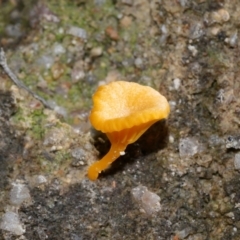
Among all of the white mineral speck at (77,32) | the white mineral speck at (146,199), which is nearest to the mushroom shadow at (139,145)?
the white mineral speck at (146,199)

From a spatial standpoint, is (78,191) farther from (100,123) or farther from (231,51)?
(231,51)

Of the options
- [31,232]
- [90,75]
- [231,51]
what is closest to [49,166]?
[31,232]

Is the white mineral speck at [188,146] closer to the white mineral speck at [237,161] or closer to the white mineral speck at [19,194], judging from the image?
the white mineral speck at [237,161]

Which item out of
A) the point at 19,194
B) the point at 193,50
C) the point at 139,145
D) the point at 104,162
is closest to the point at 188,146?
the point at 139,145

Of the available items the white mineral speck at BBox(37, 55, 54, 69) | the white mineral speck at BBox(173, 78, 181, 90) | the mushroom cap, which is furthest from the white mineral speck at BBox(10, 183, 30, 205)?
the white mineral speck at BBox(173, 78, 181, 90)

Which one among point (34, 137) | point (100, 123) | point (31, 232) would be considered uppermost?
point (100, 123)
